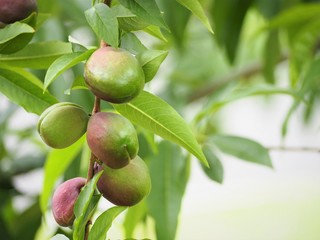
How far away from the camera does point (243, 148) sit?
733mm

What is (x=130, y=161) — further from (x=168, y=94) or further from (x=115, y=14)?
(x=168, y=94)

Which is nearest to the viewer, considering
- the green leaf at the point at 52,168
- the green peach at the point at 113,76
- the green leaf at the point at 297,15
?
the green peach at the point at 113,76

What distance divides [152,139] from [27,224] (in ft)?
1.65

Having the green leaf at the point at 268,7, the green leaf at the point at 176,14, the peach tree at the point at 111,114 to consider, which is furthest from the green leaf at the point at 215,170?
the green leaf at the point at 268,7

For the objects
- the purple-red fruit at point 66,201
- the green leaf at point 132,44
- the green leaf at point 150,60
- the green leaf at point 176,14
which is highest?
the green leaf at point 150,60

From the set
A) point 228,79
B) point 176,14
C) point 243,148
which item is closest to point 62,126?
point 243,148

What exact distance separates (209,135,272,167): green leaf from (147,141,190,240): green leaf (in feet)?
0.15

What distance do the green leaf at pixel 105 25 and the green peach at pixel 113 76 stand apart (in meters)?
0.01

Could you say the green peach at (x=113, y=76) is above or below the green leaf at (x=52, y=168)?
above

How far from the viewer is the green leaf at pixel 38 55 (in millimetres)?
491

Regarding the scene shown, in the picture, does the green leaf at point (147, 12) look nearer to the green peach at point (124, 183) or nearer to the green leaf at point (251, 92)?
the green peach at point (124, 183)

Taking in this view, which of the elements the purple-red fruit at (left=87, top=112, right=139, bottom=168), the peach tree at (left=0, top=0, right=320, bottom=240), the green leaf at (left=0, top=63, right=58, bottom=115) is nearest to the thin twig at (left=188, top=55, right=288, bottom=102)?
the peach tree at (left=0, top=0, right=320, bottom=240)

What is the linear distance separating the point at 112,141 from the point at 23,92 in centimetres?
15

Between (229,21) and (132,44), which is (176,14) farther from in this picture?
(132,44)
